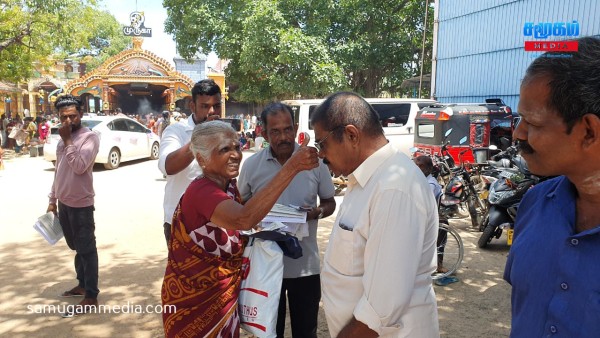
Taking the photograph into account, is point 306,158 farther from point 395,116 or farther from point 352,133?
point 395,116

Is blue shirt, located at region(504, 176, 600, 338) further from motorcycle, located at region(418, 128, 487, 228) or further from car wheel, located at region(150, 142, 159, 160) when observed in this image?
car wheel, located at region(150, 142, 159, 160)

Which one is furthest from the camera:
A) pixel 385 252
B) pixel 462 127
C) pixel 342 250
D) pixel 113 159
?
pixel 113 159

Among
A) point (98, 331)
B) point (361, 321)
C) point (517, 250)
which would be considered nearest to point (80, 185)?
A: point (98, 331)

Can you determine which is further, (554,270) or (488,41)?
(488,41)

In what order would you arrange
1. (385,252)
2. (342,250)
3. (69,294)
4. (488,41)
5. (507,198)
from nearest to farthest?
(385,252) → (342,250) → (69,294) → (507,198) → (488,41)

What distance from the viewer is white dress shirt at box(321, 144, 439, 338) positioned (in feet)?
4.79

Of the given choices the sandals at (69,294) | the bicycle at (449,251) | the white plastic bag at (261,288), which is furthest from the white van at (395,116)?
the white plastic bag at (261,288)

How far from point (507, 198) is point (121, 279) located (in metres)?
4.35

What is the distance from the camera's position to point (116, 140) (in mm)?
13695

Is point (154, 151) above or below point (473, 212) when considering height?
above

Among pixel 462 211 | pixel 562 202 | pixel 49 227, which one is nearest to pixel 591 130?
pixel 562 202

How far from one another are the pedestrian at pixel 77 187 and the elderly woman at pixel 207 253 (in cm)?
206

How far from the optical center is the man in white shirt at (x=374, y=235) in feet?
4.81

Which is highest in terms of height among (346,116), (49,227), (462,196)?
(346,116)
